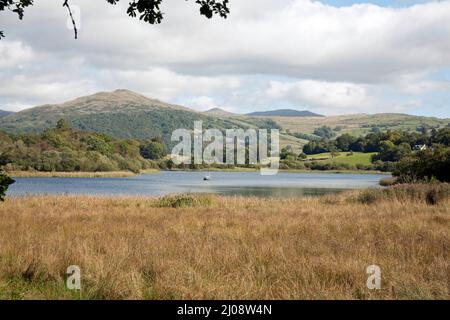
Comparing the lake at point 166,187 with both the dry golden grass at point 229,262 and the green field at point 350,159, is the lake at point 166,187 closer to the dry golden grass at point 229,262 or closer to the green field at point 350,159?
the dry golden grass at point 229,262

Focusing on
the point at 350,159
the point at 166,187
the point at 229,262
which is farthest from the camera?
the point at 350,159

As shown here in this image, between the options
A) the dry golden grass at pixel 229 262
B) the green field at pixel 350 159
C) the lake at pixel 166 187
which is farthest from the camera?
the green field at pixel 350 159

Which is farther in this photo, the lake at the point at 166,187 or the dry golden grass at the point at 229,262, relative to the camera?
the lake at the point at 166,187

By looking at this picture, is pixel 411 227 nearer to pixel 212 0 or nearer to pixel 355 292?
pixel 355 292

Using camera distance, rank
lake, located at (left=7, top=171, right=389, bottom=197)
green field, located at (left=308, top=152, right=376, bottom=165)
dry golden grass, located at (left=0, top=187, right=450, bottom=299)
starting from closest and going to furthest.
Answer: dry golden grass, located at (left=0, top=187, right=450, bottom=299) < lake, located at (left=7, top=171, right=389, bottom=197) < green field, located at (left=308, top=152, right=376, bottom=165)

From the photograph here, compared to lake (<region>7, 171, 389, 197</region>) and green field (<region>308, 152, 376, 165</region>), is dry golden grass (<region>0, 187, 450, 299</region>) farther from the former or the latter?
green field (<region>308, 152, 376, 165</region>)

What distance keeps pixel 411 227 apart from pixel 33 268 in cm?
1043

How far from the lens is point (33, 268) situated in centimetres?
764

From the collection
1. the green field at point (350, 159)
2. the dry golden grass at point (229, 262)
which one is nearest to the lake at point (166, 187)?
the dry golden grass at point (229, 262)

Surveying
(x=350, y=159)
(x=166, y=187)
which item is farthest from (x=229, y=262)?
(x=350, y=159)

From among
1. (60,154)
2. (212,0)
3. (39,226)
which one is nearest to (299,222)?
(39,226)

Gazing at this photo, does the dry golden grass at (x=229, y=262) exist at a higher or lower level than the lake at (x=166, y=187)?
higher

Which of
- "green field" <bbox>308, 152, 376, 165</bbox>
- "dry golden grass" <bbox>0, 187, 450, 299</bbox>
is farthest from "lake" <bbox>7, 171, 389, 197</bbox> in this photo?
"green field" <bbox>308, 152, 376, 165</bbox>

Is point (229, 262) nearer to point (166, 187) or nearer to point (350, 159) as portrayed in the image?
point (166, 187)
